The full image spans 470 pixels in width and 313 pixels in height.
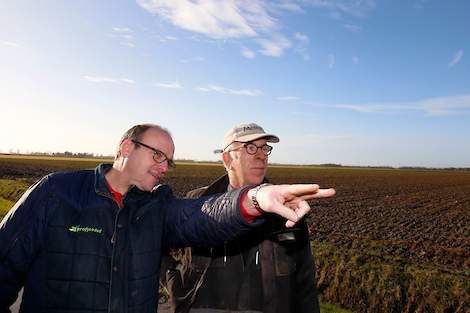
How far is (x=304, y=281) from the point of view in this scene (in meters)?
3.21

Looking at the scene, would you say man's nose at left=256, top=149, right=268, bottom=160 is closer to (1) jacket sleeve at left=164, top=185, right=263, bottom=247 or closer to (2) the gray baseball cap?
(2) the gray baseball cap

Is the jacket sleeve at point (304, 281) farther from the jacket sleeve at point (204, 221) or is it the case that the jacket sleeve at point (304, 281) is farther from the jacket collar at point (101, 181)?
the jacket collar at point (101, 181)

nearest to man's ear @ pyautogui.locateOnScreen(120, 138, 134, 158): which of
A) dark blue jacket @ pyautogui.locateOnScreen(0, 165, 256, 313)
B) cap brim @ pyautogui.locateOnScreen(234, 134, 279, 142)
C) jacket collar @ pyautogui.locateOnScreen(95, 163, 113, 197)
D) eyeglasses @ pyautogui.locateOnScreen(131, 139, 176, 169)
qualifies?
eyeglasses @ pyautogui.locateOnScreen(131, 139, 176, 169)

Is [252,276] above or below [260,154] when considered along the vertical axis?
below

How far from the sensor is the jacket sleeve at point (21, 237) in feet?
6.92

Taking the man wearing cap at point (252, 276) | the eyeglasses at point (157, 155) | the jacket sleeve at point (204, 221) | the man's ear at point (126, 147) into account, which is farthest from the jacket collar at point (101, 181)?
the man wearing cap at point (252, 276)

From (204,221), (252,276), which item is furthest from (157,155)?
(252,276)

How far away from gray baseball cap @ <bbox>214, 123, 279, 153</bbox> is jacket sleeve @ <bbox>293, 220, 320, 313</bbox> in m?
0.94

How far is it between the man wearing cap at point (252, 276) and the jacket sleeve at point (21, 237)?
1341mm

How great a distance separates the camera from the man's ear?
8.18ft

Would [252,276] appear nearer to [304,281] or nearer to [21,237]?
[304,281]

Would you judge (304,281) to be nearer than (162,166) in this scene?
No

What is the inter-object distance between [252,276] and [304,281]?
50 centimetres

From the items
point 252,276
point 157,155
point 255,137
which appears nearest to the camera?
point 157,155
